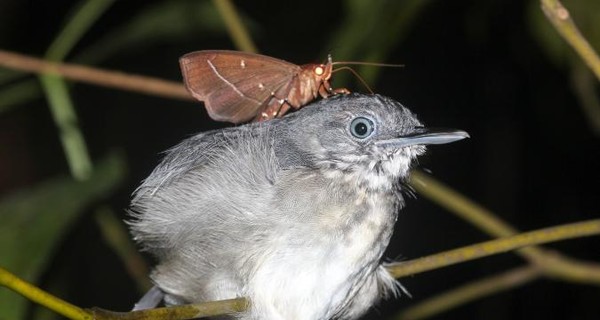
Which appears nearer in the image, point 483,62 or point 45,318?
point 45,318

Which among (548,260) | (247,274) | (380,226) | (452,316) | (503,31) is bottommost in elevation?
(247,274)

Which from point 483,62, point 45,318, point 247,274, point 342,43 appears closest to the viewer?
point 247,274

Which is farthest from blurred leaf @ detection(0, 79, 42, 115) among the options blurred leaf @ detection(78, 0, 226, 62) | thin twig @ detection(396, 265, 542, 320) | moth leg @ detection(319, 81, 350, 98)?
thin twig @ detection(396, 265, 542, 320)

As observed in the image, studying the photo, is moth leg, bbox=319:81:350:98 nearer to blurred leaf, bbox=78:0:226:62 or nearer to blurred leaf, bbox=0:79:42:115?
blurred leaf, bbox=78:0:226:62

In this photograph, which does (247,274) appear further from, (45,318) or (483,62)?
(483,62)

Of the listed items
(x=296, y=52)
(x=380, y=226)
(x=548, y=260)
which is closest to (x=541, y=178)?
(x=296, y=52)

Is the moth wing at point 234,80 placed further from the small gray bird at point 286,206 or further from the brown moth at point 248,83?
the small gray bird at point 286,206

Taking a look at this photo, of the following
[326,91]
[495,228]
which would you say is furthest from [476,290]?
[326,91]
